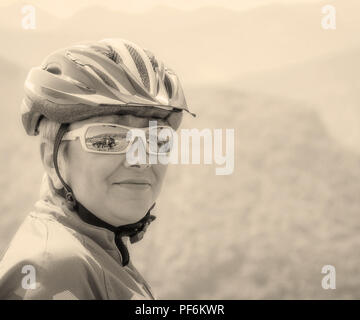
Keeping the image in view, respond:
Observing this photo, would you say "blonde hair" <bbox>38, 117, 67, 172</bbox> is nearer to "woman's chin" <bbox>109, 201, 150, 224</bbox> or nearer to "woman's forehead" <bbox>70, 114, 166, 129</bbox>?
"woman's forehead" <bbox>70, 114, 166, 129</bbox>

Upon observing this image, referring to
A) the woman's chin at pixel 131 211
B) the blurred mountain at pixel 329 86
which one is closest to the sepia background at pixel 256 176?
the blurred mountain at pixel 329 86

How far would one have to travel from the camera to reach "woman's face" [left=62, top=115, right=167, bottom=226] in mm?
2041

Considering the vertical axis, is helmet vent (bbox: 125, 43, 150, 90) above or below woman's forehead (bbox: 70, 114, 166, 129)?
above

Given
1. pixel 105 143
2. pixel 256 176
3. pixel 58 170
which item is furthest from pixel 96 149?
pixel 256 176

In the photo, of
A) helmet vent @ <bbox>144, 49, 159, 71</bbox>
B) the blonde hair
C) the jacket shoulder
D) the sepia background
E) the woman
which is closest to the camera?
the jacket shoulder

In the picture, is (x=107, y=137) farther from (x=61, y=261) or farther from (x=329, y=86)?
(x=329, y=86)

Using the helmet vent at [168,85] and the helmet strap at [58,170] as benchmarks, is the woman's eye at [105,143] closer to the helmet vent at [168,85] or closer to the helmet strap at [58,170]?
the helmet strap at [58,170]

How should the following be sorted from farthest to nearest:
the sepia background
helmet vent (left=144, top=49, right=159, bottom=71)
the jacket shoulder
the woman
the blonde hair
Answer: the sepia background
helmet vent (left=144, top=49, right=159, bottom=71)
the blonde hair
the woman
the jacket shoulder

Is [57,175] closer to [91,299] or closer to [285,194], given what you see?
[91,299]

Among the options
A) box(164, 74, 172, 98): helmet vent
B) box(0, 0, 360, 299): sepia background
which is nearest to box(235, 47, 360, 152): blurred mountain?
box(0, 0, 360, 299): sepia background

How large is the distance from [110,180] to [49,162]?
255 mm

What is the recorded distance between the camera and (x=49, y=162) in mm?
2156
